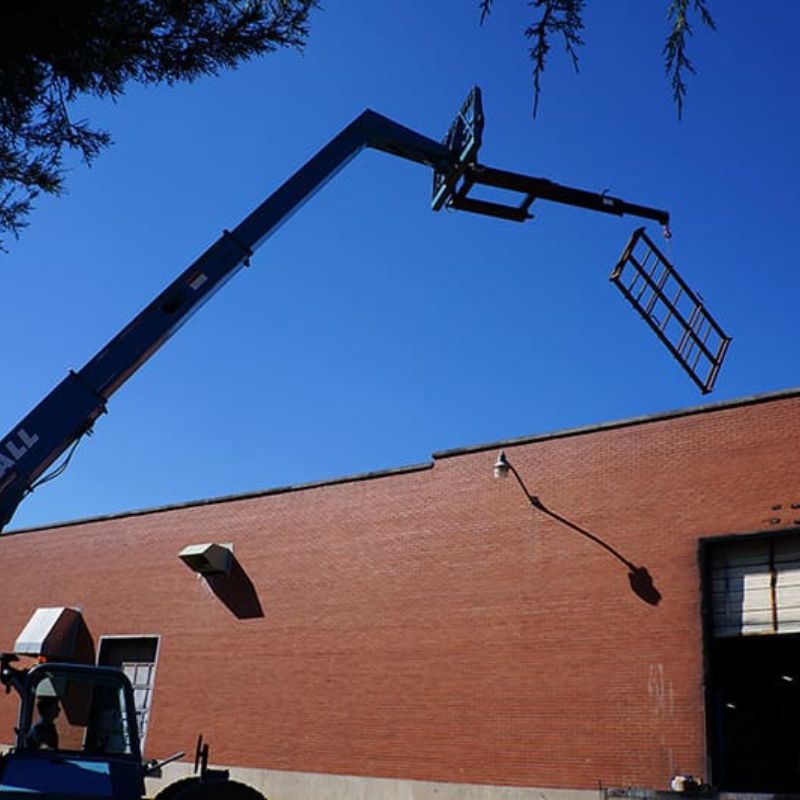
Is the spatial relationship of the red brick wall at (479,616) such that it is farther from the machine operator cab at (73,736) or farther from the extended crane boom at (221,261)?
the machine operator cab at (73,736)

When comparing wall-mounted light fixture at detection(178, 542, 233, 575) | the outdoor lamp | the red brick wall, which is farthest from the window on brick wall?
the outdoor lamp

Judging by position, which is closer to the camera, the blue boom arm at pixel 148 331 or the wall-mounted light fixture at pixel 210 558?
the blue boom arm at pixel 148 331

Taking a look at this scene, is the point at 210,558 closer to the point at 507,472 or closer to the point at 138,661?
the point at 138,661

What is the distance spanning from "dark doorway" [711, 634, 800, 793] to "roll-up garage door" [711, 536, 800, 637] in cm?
76

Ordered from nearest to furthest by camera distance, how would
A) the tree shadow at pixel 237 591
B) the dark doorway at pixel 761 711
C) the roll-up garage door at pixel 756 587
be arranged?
the roll-up garage door at pixel 756 587, the dark doorway at pixel 761 711, the tree shadow at pixel 237 591

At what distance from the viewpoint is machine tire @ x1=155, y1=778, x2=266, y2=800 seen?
7.80 meters

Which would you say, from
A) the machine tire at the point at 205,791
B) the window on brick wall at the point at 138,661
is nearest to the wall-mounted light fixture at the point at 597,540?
the machine tire at the point at 205,791

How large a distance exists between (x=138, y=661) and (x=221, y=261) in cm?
1546

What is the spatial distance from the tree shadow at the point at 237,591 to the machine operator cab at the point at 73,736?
13522 mm

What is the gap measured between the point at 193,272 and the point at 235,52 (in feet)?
18.1

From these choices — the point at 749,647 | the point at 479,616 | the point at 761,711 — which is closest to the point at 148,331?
the point at 479,616

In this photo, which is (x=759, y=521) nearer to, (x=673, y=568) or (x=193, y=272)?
(x=673, y=568)

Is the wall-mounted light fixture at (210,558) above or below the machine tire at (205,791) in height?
above

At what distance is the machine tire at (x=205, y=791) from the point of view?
780cm
